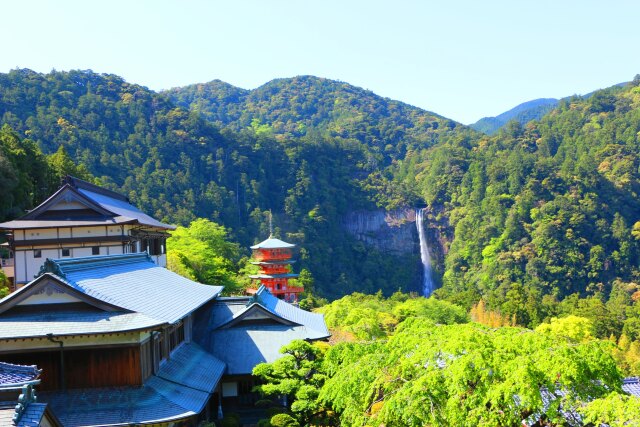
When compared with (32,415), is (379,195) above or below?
below

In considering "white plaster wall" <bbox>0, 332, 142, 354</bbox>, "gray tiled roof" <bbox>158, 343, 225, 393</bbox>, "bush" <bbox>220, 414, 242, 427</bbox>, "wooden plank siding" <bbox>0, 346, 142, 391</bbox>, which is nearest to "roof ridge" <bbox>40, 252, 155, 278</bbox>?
"white plaster wall" <bbox>0, 332, 142, 354</bbox>

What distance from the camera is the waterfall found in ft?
292

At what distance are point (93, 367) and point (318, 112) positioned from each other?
148830 mm

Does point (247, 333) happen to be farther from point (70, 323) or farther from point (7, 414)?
point (7, 414)

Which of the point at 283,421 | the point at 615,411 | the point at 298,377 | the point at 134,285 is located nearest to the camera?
the point at 615,411

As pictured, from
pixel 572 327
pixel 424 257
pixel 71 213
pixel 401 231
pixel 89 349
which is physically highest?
pixel 71 213

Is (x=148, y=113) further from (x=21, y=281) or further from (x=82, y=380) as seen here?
(x=82, y=380)

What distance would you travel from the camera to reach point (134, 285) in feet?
53.4

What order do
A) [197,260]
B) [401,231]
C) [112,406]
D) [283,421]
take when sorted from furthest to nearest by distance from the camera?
[401,231]
[197,260]
[283,421]
[112,406]

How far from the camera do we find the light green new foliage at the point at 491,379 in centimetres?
→ 993

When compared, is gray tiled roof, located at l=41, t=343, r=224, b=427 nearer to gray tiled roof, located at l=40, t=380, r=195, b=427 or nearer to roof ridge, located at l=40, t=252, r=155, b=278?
gray tiled roof, located at l=40, t=380, r=195, b=427

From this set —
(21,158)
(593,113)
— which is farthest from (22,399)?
(593,113)

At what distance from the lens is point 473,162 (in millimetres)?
97875

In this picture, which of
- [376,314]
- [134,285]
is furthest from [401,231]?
[134,285]
